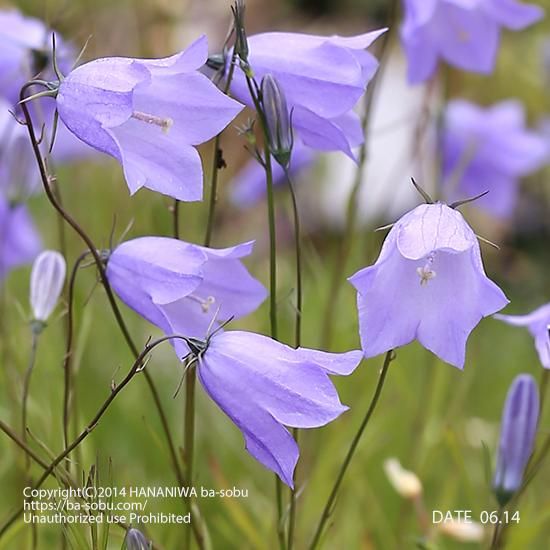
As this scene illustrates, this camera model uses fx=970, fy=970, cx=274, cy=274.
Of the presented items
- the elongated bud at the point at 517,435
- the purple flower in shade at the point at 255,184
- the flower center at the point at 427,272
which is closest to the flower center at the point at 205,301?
the flower center at the point at 427,272

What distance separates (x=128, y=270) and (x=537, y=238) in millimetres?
2705

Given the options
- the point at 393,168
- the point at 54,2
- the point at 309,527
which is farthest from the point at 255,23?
the point at 309,527

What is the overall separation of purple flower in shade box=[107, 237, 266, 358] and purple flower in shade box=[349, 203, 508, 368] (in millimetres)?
141

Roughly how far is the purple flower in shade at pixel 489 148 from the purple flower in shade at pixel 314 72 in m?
1.04

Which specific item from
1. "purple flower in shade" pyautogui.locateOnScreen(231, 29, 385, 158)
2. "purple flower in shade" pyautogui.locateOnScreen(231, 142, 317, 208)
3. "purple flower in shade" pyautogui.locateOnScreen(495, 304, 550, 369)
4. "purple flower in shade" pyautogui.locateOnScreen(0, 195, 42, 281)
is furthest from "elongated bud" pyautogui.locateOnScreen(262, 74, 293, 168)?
"purple flower in shade" pyautogui.locateOnScreen(231, 142, 317, 208)

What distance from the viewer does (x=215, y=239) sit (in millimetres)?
2627

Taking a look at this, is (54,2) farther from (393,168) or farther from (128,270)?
(128,270)

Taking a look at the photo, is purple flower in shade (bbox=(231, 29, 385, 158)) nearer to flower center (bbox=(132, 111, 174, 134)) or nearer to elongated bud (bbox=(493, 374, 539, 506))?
flower center (bbox=(132, 111, 174, 134))

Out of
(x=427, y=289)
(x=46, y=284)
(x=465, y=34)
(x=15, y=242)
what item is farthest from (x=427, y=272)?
(x=15, y=242)

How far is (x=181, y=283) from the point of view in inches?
36.8

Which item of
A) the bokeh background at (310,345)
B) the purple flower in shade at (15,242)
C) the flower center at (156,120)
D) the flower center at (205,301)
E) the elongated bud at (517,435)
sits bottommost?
the bokeh background at (310,345)

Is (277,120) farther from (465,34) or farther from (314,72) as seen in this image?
(465,34)

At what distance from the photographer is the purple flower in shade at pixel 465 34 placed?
149 cm

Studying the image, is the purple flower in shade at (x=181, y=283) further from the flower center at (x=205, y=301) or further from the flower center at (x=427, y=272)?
the flower center at (x=427, y=272)
